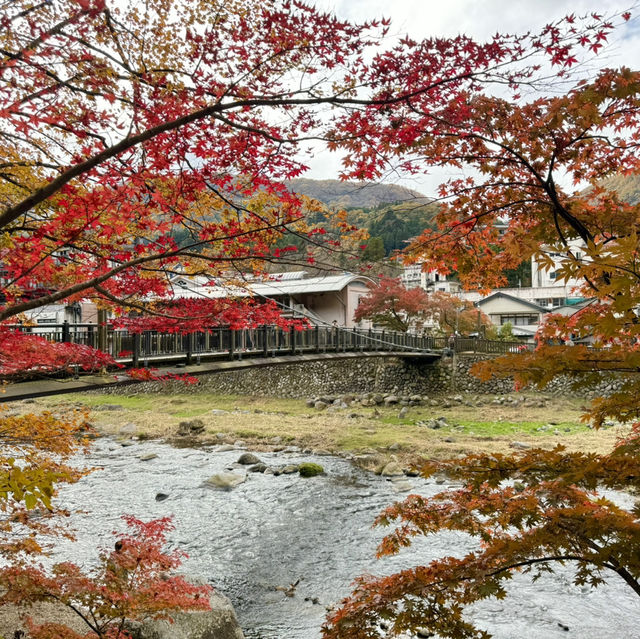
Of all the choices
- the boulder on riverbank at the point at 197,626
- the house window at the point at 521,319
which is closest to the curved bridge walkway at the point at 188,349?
the boulder on riverbank at the point at 197,626

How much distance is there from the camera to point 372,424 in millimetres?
16562

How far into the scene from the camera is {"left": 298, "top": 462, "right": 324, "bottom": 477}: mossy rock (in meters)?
10.8

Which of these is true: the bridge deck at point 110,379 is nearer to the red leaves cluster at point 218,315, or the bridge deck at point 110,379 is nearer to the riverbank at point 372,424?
the red leaves cluster at point 218,315

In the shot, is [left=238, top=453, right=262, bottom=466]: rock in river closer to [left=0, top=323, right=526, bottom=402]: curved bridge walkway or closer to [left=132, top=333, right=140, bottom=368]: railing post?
[left=0, top=323, right=526, bottom=402]: curved bridge walkway

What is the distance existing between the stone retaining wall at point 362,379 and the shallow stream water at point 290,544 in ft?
38.0

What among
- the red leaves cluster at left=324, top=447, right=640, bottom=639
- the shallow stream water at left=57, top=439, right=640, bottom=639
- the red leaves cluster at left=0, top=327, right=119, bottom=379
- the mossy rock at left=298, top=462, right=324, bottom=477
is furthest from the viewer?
the mossy rock at left=298, top=462, right=324, bottom=477

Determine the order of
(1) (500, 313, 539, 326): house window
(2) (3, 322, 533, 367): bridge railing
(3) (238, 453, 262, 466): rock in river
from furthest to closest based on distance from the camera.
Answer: (1) (500, 313, 539, 326): house window < (3) (238, 453, 262, 466): rock in river < (2) (3, 322, 533, 367): bridge railing

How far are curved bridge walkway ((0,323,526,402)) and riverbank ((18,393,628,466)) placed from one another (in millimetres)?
2638

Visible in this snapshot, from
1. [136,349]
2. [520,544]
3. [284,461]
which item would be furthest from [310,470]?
[520,544]

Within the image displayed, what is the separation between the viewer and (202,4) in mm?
3863

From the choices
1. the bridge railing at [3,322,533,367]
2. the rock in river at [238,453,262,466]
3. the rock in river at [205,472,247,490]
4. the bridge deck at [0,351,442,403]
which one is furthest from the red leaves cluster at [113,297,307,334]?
the rock in river at [238,453,262,466]

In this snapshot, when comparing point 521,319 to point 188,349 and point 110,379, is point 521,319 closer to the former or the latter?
point 188,349

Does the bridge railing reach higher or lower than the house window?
lower

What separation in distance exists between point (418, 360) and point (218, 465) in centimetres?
1380
